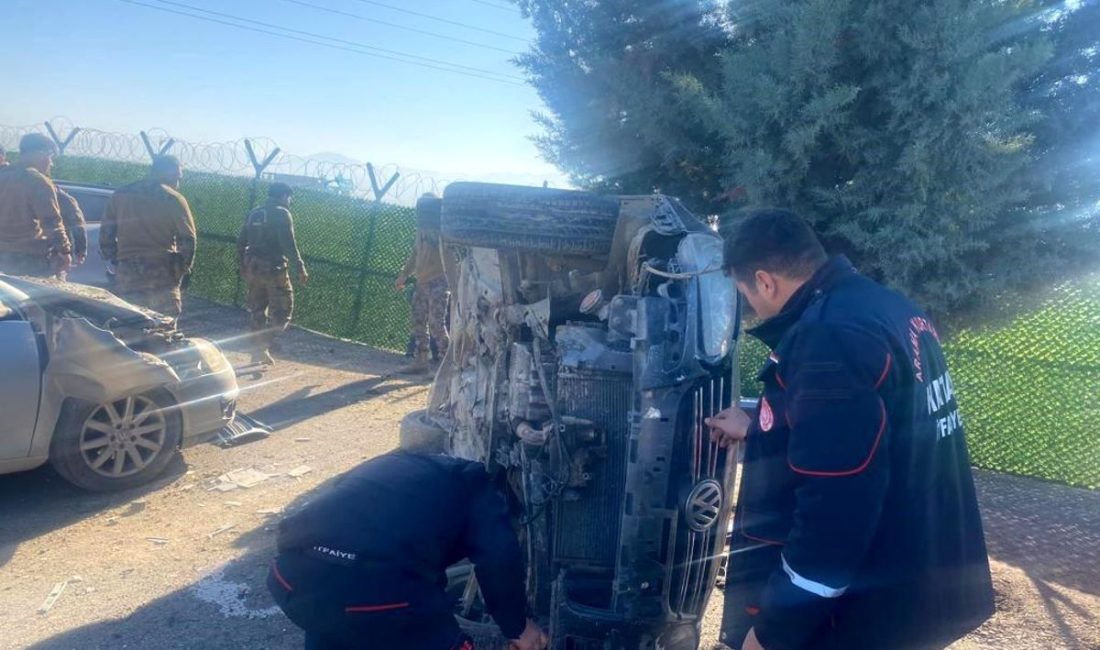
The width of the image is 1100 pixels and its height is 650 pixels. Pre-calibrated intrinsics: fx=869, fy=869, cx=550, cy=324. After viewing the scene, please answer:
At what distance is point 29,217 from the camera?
7820 millimetres

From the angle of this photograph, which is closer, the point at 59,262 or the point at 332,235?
the point at 59,262

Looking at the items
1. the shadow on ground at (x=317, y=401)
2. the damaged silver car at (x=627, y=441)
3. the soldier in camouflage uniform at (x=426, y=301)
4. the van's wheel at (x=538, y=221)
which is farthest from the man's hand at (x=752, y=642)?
the soldier in camouflage uniform at (x=426, y=301)

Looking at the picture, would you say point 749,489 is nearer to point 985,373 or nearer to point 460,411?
point 460,411

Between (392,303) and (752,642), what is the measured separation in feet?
27.8

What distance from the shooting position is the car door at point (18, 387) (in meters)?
4.89

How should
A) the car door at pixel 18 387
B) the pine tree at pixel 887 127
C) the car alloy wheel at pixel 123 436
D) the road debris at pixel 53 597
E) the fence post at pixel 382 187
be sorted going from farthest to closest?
the fence post at pixel 382 187 < the car alloy wheel at pixel 123 436 < the car door at pixel 18 387 < the pine tree at pixel 887 127 < the road debris at pixel 53 597

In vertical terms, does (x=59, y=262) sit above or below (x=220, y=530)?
above

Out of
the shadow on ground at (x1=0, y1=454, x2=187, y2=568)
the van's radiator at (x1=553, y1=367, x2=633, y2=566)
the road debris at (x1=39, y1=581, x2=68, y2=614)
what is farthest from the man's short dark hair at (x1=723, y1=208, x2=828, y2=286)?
the shadow on ground at (x1=0, y1=454, x2=187, y2=568)

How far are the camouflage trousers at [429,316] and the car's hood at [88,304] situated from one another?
3316 millimetres

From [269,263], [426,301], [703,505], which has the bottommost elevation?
[426,301]

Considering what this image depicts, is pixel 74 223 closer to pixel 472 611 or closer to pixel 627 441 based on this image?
pixel 472 611

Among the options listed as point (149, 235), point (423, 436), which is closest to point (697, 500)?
point (423, 436)

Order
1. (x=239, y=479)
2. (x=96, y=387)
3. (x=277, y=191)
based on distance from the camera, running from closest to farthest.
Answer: (x=96, y=387)
(x=239, y=479)
(x=277, y=191)

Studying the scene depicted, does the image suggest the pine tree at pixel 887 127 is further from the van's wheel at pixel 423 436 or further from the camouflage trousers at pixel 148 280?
the camouflage trousers at pixel 148 280
